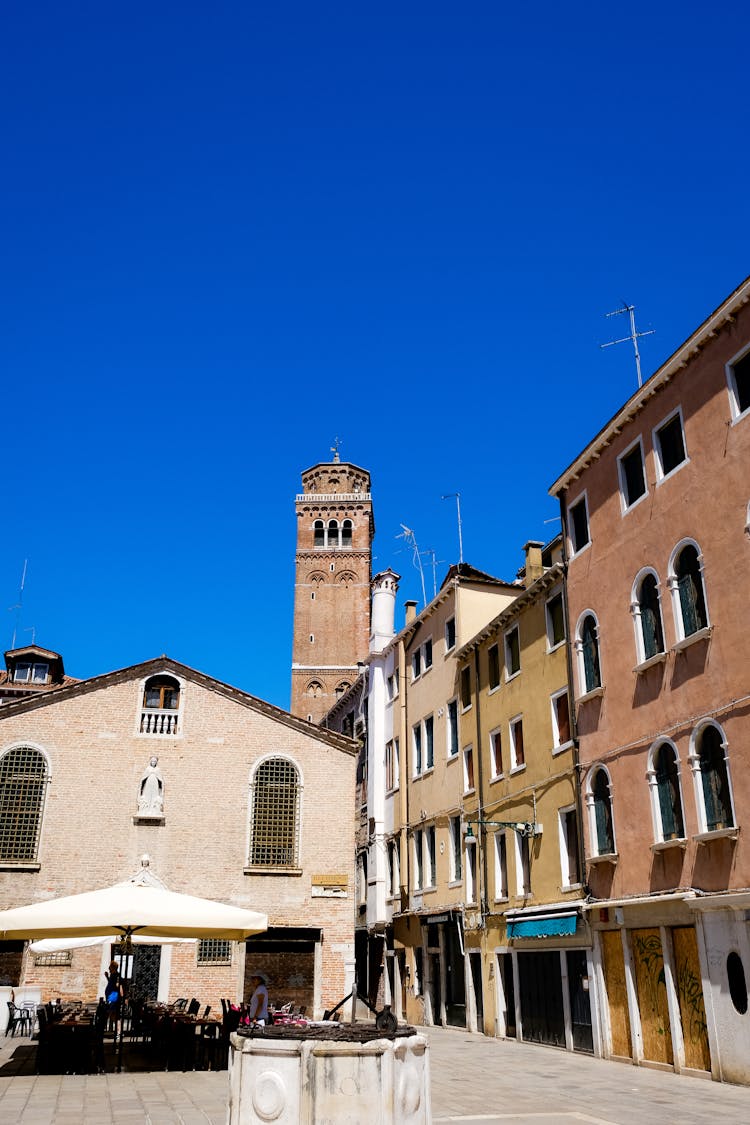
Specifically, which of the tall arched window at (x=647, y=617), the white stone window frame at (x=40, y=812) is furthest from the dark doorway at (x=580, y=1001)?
the white stone window frame at (x=40, y=812)

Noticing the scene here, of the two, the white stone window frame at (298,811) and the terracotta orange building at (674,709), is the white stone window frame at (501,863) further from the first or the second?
the white stone window frame at (298,811)

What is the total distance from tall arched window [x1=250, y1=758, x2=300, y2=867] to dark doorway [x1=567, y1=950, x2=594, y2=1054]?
9800 millimetres

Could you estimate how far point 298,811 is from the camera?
27500 millimetres

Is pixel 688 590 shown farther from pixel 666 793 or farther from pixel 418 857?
pixel 418 857

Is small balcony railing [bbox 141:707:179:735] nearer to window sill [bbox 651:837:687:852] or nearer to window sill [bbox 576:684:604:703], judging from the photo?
window sill [bbox 576:684:604:703]

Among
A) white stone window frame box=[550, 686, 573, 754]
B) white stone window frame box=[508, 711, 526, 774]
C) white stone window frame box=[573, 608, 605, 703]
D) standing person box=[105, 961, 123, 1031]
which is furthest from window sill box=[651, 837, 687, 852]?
standing person box=[105, 961, 123, 1031]

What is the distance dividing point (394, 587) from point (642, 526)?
19.6 m

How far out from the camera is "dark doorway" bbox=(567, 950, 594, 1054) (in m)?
18.4

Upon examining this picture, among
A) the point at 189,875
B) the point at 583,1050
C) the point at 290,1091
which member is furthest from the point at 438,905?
the point at 290,1091

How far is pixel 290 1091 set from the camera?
7758 mm

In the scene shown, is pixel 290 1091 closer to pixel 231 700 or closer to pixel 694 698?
pixel 694 698

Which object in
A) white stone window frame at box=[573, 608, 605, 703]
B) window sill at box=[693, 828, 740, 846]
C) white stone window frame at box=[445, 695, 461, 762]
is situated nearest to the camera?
window sill at box=[693, 828, 740, 846]

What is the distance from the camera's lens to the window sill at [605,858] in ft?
58.3

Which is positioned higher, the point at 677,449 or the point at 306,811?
the point at 677,449
